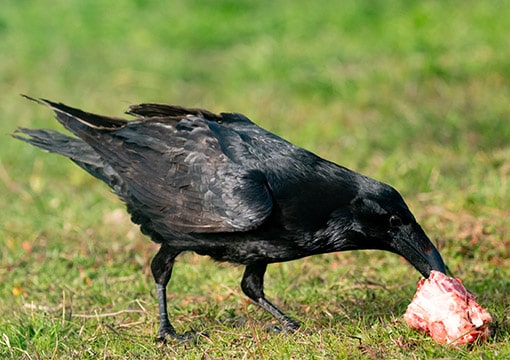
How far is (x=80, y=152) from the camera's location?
230 inches

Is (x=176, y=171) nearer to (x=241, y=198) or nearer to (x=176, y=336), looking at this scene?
(x=241, y=198)

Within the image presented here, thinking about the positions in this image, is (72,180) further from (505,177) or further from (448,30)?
(448,30)

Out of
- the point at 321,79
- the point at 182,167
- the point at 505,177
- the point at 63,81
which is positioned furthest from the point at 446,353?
the point at 63,81

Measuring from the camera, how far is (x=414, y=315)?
464cm

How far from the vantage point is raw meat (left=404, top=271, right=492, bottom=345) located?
4.46 m

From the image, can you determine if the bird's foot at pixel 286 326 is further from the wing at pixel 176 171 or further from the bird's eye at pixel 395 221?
the bird's eye at pixel 395 221

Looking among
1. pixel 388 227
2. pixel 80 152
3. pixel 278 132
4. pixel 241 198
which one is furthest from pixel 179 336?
pixel 278 132

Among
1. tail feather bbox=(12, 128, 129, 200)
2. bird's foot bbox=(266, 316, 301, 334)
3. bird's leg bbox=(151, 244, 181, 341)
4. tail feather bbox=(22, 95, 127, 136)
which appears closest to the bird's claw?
bird's leg bbox=(151, 244, 181, 341)

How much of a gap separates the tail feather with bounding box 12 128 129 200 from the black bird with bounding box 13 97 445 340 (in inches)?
3.1

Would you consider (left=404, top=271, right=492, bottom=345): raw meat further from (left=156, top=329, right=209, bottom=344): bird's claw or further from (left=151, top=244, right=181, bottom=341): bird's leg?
(left=151, top=244, right=181, bottom=341): bird's leg

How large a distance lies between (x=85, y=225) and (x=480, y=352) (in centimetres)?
383

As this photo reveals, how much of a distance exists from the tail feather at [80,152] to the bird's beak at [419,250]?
166cm

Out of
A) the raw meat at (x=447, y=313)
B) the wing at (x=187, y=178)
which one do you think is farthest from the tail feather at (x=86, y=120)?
the raw meat at (x=447, y=313)

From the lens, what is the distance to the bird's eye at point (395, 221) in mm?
5004
